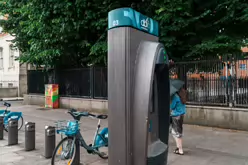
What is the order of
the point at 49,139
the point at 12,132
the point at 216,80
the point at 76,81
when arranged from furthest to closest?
the point at 76,81
the point at 216,80
the point at 12,132
the point at 49,139

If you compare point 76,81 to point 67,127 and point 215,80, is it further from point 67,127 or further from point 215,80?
point 67,127

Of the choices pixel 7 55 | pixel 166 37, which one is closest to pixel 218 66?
pixel 166 37

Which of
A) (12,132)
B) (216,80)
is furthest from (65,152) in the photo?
(216,80)

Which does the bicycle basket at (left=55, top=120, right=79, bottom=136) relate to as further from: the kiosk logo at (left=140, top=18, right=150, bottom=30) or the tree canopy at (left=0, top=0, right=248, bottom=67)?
the tree canopy at (left=0, top=0, right=248, bottom=67)

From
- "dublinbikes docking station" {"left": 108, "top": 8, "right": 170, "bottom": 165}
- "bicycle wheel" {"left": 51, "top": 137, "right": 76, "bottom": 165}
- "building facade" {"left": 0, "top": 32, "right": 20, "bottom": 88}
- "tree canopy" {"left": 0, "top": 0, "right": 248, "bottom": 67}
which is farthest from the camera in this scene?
"building facade" {"left": 0, "top": 32, "right": 20, "bottom": 88}

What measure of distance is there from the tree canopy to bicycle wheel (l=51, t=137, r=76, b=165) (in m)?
6.06

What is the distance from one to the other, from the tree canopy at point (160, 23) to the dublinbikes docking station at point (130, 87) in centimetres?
594

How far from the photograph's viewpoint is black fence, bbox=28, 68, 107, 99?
485 inches

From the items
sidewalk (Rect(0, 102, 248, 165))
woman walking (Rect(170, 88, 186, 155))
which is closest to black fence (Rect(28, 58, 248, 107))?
sidewalk (Rect(0, 102, 248, 165))

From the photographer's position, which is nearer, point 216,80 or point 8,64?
point 216,80

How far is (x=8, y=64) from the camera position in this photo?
26.7 metres

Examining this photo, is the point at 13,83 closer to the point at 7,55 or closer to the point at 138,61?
the point at 7,55

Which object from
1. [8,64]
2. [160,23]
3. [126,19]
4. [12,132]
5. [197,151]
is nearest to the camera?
[126,19]

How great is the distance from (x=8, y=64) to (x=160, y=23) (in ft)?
72.6
